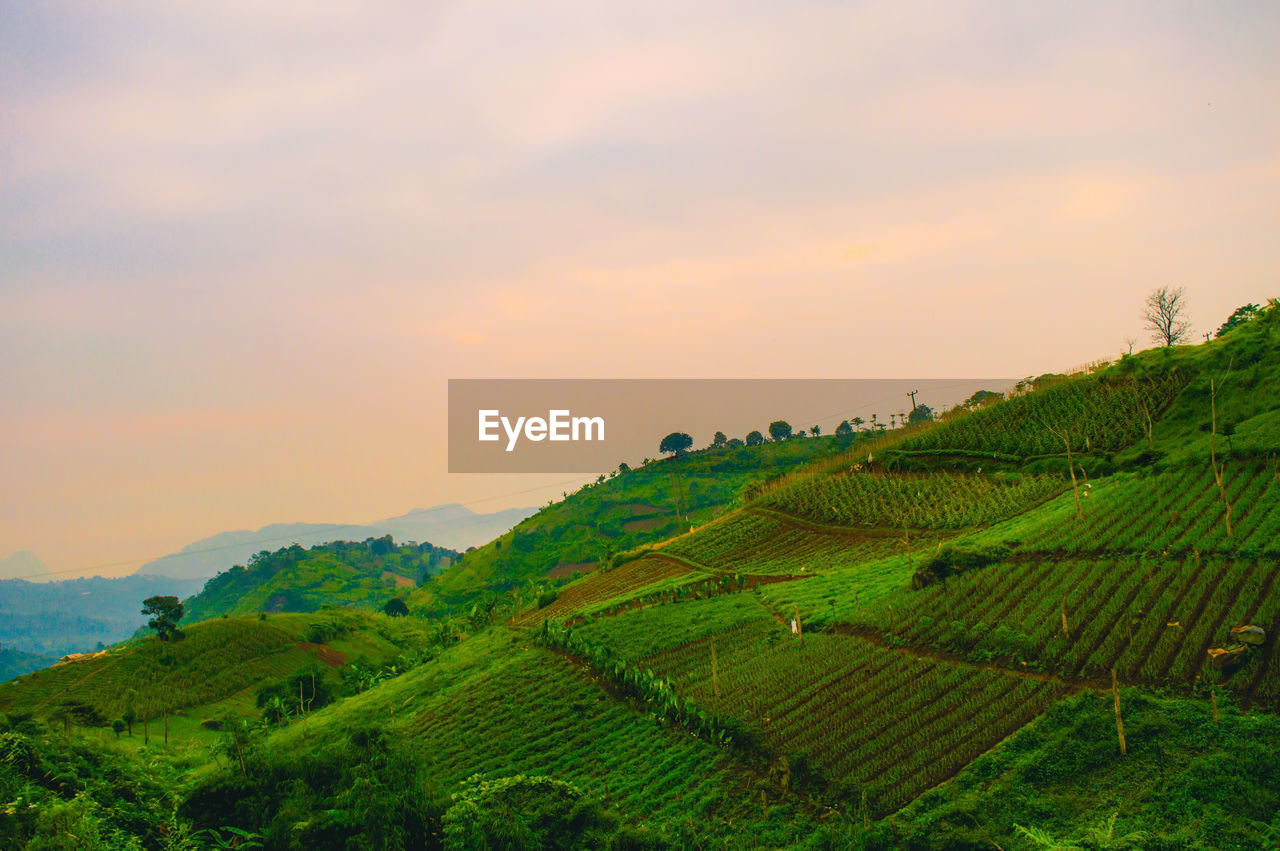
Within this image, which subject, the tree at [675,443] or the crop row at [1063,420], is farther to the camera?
the tree at [675,443]

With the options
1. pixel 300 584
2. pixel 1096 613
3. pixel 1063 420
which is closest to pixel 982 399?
pixel 1063 420

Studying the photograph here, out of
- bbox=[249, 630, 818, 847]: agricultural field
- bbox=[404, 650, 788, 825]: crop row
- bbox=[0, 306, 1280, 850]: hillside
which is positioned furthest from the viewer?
bbox=[404, 650, 788, 825]: crop row

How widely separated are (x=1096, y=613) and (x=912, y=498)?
82.3ft

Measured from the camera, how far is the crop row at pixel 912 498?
4016 centimetres

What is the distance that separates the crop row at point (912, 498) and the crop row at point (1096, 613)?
47.5 feet

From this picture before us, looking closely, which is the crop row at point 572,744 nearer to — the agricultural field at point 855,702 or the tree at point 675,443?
the agricultural field at point 855,702

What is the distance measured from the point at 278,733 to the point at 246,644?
70.6ft

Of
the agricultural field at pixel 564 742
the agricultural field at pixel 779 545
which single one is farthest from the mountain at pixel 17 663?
the agricultural field at pixel 779 545

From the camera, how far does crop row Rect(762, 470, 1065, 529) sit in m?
40.2

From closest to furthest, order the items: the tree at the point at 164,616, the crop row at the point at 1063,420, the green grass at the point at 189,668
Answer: the crop row at the point at 1063,420 → the green grass at the point at 189,668 → the tree at the point at 164,616

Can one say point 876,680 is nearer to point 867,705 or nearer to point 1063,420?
point 867,705

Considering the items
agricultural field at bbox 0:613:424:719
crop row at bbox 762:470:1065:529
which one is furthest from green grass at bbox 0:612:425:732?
crop row at bbox 762:470:1065:529

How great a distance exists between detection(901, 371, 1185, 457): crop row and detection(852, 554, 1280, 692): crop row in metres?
22.3

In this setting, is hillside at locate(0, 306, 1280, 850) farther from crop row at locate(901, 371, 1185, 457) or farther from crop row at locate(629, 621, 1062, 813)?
crop row at locate(901, 371, 1185, 457)
